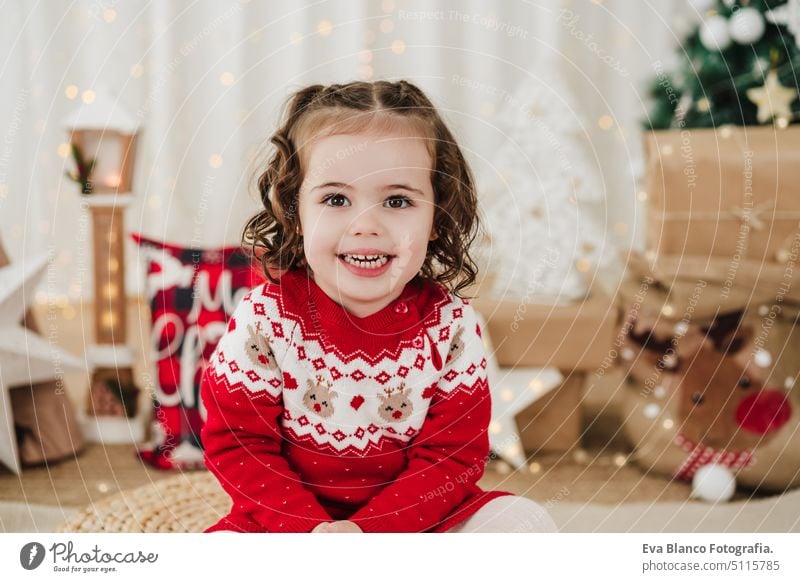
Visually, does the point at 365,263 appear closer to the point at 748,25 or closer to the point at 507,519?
the point at 507,519

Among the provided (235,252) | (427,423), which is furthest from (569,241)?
(427,423)

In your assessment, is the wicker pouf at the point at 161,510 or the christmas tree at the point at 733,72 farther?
the christmas tree at the point at 733,72

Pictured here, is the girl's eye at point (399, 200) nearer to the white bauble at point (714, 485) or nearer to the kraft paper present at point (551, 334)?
the kraft paper present at point (551, 334)

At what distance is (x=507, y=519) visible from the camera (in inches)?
26.9

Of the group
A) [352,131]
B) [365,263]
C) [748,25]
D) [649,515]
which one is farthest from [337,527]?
[748,25]

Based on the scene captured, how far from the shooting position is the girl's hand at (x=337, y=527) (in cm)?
66

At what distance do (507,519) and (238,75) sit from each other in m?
0.75

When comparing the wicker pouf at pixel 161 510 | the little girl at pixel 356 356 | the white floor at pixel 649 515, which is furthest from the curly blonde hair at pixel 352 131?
the white floor at pixel 649 515

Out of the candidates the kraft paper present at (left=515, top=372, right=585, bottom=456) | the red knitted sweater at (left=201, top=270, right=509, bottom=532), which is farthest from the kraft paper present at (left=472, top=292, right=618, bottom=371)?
the red knitted sweater at (left=201, top=270, right=509, bottom=532)

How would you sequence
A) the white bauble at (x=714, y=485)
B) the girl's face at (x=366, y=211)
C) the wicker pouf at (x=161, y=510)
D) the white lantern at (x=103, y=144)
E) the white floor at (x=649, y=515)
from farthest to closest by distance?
1. the white lantern at (x=103, y=144)
2. the white bauble at (x=714, y=485)
3. the white floor at (x=649, y=515)
4. the wicker pouf at (x=161, y=510)
5. the girl's face at (x=366, y=211)

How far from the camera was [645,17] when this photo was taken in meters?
1.08

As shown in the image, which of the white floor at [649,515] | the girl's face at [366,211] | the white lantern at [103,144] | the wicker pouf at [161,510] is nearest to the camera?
the girl's face at [366,211]

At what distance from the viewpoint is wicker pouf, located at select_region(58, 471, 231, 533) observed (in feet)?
2.62
